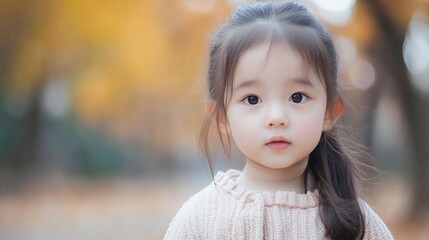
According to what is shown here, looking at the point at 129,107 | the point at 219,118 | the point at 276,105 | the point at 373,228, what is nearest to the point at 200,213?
the point at 219,118

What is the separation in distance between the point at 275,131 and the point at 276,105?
2.6 inches

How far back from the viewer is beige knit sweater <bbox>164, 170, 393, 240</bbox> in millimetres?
1817

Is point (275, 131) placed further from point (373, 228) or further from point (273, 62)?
point (373, 228)

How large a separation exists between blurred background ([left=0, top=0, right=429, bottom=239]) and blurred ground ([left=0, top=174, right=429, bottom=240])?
0.08 ft

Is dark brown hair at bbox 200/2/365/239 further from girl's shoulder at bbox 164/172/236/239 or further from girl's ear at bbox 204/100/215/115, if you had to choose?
girl's shoulder at bbox 164/172/236/239

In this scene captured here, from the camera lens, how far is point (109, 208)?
29.9 feet

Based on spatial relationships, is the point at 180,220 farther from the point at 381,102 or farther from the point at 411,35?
the point at 381,102

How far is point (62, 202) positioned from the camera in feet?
30.0

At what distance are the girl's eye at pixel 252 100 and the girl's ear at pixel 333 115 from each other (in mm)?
224

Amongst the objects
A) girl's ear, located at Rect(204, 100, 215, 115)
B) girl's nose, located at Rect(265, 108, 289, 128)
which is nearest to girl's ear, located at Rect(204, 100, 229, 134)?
girl's ear, located at Rect(204, 100, 215, 115)

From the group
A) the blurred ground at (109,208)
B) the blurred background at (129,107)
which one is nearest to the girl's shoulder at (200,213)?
the blurred background at (129,107)

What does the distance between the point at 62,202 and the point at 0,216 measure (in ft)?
4.66

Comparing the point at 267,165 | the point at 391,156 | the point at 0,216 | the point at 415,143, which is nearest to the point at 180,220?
the point at 267,165

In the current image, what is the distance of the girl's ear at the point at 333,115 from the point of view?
1901 millimetres
